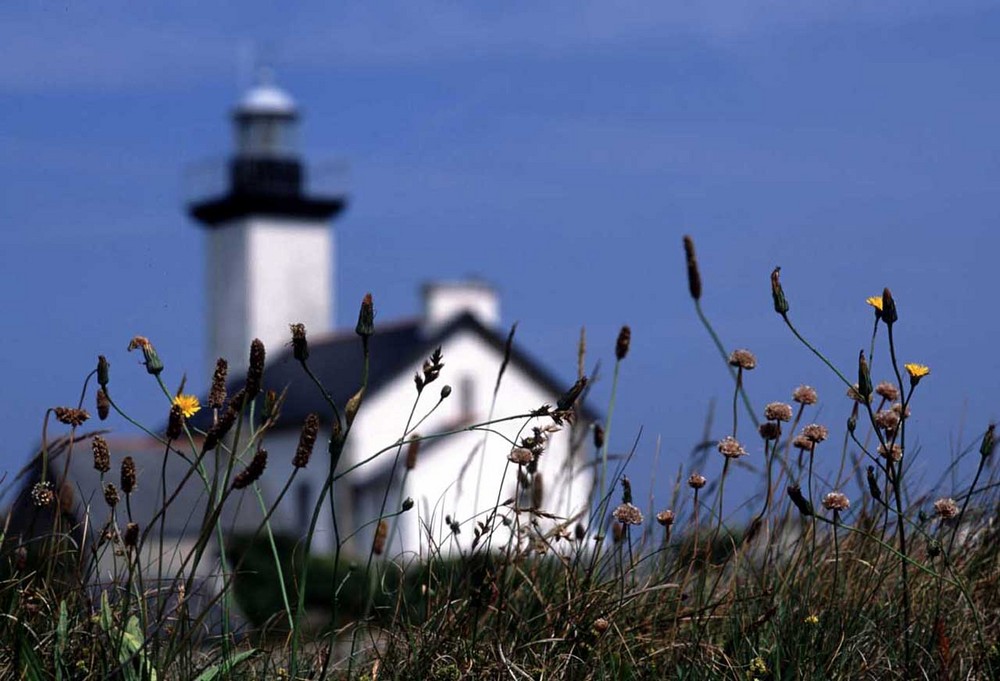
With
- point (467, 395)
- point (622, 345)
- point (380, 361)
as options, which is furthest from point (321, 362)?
point (622, 345)

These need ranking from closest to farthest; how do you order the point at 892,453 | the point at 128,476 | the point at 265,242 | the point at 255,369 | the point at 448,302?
the point at 255,369
the point at 128,476
the point at 892,453
the point at 448,302
the point at 265,242

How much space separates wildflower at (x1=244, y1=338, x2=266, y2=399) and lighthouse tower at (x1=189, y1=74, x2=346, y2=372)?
46.3m

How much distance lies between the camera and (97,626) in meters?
2.44

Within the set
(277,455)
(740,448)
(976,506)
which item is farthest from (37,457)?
(277,455)

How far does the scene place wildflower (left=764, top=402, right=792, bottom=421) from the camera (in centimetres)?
290

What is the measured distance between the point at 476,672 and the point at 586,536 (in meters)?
0.51

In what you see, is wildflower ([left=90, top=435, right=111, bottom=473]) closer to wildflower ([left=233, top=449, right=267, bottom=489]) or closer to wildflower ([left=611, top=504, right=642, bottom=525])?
wildflower ([left=233, top=449, right=267, bottom=489])

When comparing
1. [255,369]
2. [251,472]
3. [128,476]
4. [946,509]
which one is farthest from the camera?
[946,509]

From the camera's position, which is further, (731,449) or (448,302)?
(448,302)

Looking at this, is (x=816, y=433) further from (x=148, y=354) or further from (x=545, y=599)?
(x=148, y=354)

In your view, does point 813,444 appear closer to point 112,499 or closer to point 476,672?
point 476,672

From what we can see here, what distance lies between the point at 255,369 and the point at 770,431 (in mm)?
1201

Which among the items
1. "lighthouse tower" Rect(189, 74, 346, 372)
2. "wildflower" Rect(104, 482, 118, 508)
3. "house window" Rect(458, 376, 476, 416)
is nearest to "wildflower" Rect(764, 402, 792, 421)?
"wildflower" Rect(104, 482, 118, 508)

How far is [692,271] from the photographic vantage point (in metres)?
3.10
